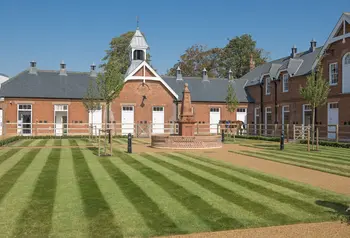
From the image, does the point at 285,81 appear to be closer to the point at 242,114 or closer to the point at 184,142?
the point at 242,114

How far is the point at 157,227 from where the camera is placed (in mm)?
6020

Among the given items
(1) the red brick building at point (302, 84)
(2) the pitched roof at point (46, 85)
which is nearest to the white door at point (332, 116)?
(1) the red brick building at point (302, 84)

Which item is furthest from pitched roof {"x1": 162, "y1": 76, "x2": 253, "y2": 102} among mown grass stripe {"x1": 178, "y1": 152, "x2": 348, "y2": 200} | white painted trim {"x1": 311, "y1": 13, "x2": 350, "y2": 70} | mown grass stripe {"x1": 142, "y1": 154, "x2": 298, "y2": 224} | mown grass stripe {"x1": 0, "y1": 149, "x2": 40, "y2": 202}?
mown grass stripe {"x1": 142, "y1": 154, "x2": 298, "y2": 224}

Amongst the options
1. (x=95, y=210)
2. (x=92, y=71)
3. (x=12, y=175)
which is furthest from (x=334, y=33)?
(x=95, y=210)

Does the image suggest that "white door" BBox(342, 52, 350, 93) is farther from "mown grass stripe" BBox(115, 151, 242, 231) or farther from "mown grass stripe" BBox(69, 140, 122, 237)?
"mown grass stripe" BBox(69, 140, 122, 237)

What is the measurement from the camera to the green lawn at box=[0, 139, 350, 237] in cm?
608

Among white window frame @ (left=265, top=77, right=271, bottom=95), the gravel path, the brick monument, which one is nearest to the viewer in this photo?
the gravel path

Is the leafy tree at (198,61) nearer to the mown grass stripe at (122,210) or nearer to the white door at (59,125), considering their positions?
the white door at (59,125)

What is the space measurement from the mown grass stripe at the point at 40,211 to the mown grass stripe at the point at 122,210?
117cm

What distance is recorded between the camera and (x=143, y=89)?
1438 inches

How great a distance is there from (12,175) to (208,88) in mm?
32685

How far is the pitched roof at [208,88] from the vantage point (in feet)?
132

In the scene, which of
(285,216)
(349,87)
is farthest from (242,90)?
(285,216)

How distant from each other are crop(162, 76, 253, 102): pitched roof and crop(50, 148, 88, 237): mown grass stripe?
3045cm
